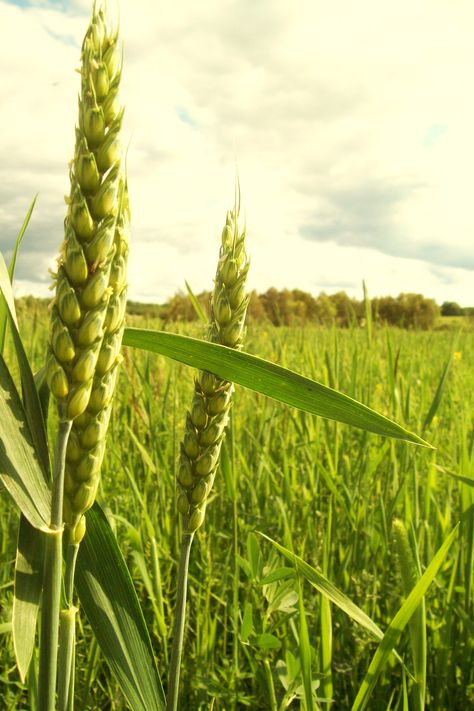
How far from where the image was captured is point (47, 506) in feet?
2.24

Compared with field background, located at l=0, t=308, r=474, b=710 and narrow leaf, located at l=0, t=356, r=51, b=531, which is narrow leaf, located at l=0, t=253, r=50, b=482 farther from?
field background, located at l=0, t=308, r=474, b=710

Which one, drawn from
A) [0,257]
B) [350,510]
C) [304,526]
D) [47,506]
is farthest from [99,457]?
[304,526]

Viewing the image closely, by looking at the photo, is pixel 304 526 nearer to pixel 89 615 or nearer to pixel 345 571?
pixel 345 571

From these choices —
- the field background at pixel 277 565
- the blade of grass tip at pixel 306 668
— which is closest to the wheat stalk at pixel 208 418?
the blade of grass tip at pixel 306 668

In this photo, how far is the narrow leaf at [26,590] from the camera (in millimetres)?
676

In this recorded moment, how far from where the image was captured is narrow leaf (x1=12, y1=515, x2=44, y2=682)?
2.22ft

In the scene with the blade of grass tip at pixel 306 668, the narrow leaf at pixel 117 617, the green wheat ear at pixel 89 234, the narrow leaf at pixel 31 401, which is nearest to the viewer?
the green wheat ear at pixel 89 234

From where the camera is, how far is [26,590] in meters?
0.71

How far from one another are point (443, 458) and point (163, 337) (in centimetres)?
232

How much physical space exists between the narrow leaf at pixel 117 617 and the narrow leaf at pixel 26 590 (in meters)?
0.09

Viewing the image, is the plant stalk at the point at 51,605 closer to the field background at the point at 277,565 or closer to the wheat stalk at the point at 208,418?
the wheat stalk at the point at 208,418

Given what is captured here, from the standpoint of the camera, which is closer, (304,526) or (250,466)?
(304,526)

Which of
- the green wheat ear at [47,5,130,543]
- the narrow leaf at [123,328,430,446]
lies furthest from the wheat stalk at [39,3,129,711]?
the narrow leaf at [123,328,430,446]

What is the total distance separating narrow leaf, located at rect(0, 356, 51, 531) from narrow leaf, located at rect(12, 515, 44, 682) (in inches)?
2.6
